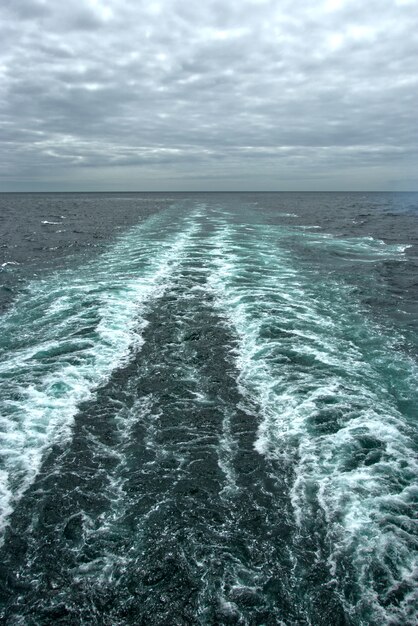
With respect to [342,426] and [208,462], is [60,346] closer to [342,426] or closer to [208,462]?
[208,462]

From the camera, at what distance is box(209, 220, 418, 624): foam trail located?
5.61m

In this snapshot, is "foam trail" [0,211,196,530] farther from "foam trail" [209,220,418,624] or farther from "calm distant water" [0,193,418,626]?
"foam trail" [209,220,418,624]

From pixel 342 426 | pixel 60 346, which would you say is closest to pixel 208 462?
pixel 342 426

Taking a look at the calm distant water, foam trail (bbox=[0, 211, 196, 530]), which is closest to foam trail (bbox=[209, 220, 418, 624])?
the calm distant water

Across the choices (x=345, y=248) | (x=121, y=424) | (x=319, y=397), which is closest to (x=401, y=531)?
(x=319, y=397)

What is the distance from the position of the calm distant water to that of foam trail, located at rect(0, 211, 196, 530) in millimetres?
67

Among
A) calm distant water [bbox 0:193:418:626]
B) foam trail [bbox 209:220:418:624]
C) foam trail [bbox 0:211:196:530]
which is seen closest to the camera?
calm distant water [bbox 0:193:418:626]

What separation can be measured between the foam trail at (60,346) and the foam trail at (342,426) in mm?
3842

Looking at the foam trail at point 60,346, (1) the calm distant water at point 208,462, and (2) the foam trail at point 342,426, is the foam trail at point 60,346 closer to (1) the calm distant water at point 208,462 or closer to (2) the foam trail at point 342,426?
(1) the calm distant water at point 208,462

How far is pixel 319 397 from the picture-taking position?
977 cm

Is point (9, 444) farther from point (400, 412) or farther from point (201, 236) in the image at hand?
point (201, 236)

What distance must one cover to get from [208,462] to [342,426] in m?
3.08

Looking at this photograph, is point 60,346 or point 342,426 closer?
point 342,426

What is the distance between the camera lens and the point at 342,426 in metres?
8.66
